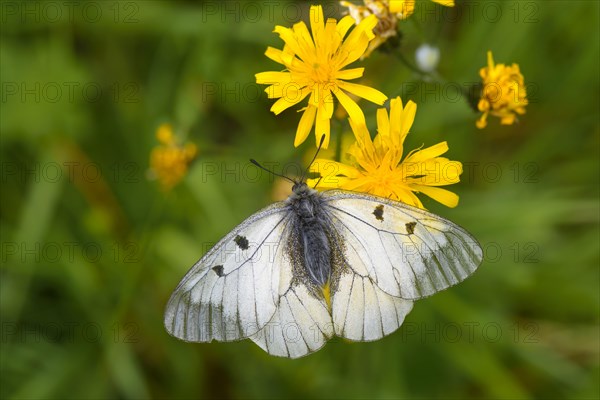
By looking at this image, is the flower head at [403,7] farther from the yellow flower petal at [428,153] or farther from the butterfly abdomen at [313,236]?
the butterfly abdomen at [313,236]

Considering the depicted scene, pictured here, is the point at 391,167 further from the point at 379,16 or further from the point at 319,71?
the point at 379,16

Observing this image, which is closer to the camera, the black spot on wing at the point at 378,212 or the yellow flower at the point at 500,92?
the black spot on wing at the point at 378,212

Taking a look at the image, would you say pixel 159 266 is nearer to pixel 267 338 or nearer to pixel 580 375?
pixel 267 338

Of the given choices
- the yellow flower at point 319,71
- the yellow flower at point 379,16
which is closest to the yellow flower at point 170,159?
the yellow flower at point 319,71

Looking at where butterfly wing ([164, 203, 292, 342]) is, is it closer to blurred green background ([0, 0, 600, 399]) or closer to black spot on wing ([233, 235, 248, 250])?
black spot on wing ([233, 235, 248, 250])

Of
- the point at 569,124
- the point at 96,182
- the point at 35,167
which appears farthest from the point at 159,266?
the point at 569,124

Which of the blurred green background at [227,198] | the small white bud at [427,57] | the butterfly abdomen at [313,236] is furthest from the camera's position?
the blurred green background at [227,198]
